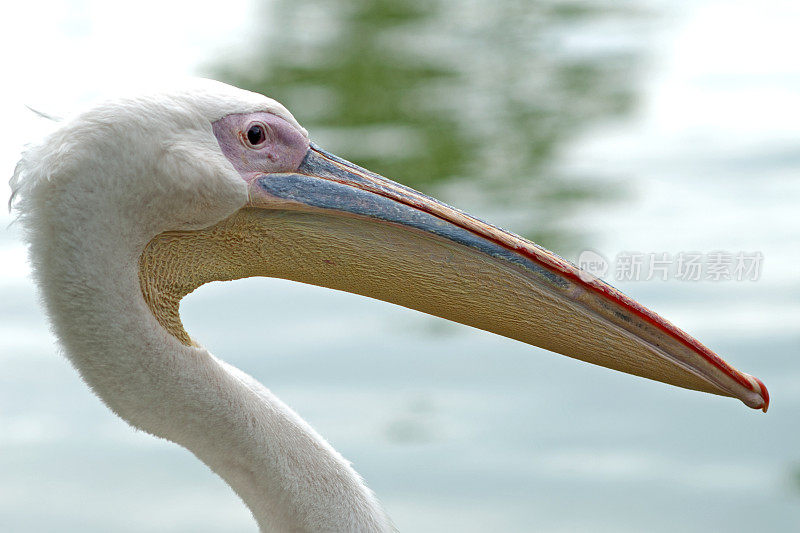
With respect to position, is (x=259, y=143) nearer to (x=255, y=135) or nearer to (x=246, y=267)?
(x=255, y=135)

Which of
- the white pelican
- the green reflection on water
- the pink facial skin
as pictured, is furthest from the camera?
the green reflection on water

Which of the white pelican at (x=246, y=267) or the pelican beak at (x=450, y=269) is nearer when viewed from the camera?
the white pelican at (x=246, y=267)

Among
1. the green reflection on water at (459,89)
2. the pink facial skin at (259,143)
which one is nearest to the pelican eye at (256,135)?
the pink facial skin at (259,143)

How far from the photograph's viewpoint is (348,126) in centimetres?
793

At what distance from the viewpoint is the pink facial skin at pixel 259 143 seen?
225 cm

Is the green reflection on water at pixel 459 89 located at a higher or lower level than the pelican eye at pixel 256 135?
higher

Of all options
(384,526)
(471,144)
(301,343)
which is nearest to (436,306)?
(384,526)

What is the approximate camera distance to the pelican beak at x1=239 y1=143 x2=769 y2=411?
232 centimetres

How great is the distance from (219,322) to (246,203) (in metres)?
3.62

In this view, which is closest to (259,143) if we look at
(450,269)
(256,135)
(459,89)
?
(256,135)

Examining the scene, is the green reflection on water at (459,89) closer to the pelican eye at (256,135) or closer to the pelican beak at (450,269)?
the pelican beak at (450,269)

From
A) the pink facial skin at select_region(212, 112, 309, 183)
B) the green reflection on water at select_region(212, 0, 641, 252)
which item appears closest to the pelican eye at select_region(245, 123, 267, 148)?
the pink facial skin at select_region(212, 112, 309, 183)

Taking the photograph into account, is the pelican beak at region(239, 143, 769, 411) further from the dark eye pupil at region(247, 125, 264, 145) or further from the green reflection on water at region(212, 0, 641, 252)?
the green reflection on water at region(212, 0, 641, 252)

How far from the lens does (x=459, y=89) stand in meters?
8.77
